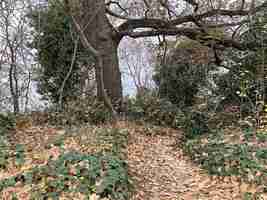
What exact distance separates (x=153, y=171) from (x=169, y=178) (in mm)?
363

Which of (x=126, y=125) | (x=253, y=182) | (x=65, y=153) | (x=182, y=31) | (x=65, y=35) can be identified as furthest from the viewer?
(x=65, y=35)

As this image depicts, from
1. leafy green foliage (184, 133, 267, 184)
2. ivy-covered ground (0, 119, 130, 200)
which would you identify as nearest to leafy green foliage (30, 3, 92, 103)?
ivy-covered ground (0, 119, 130, 200)

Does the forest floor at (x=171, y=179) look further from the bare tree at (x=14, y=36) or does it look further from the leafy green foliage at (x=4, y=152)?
the bare tree at (x=14, y=36)

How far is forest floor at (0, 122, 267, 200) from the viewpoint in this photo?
5453 millimetres

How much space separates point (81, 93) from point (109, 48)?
2.47m

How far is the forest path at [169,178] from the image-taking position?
5504 millimetres

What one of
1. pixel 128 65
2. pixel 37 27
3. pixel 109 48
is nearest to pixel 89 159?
pixel 109 48

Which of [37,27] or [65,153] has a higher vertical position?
[37,27]

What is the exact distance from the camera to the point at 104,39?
11461 millimetres

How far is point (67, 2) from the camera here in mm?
8602

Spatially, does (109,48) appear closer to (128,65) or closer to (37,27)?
(37,27)

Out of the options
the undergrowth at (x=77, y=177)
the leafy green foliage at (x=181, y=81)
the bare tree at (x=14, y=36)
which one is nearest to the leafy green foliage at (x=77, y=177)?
the undergrowth at (x=77, y=177)

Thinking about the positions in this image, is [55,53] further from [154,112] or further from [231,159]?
[231,159]

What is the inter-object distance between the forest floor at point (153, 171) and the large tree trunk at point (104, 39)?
3.20 meters
